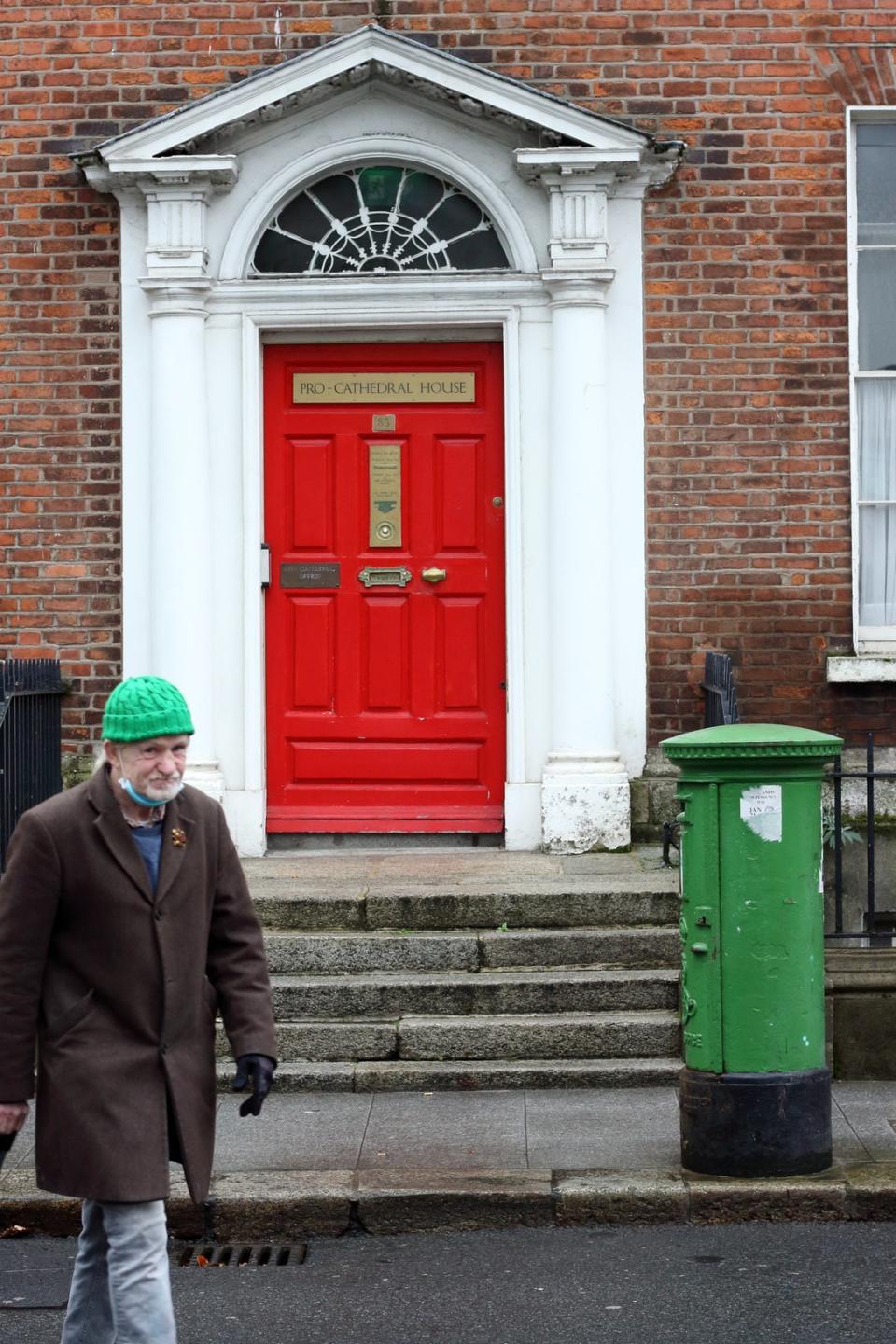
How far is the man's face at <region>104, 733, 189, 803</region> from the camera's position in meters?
4.20

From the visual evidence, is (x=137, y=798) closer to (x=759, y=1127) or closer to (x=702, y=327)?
(x=759, y=1127)

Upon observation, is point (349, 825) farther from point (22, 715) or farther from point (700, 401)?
point (700, 401)

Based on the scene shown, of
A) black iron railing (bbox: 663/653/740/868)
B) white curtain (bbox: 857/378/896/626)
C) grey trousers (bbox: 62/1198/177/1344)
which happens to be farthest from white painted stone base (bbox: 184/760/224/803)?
grey trousers (bbox: 62/1198/177/1344)

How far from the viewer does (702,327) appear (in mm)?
9375

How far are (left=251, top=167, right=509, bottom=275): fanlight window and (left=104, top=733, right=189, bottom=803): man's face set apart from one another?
5.53 m

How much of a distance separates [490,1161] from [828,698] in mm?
3902

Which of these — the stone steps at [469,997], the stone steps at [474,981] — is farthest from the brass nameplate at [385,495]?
the stone steps at [469,997]

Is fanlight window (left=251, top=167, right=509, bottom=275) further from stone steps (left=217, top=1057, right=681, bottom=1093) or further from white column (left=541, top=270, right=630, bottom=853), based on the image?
stone steps (left=217, top=1057, right=681, bottom=1093)

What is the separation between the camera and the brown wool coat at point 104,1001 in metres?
4.11

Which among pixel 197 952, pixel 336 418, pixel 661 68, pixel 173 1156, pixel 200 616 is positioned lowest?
pixel 173 1156

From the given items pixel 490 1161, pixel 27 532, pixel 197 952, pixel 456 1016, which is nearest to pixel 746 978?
pixel 490 1161

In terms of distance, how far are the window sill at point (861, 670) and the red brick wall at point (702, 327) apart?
10 centimetres

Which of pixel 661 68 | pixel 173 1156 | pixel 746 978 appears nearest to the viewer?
pixel 173 1156

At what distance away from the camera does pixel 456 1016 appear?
753cm
